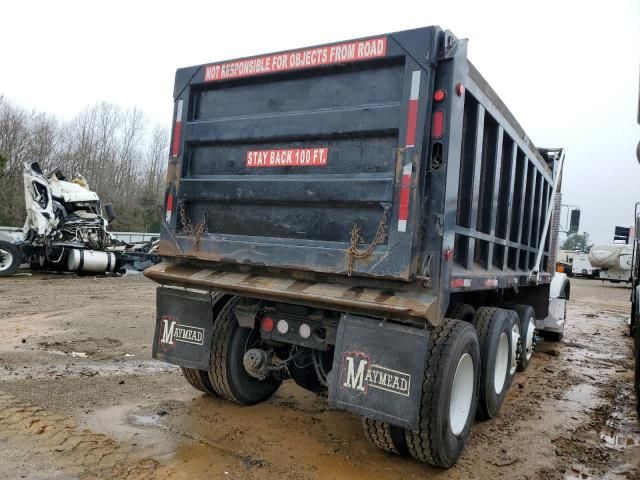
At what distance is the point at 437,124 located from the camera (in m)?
3.24

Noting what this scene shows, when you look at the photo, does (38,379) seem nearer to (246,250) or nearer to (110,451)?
(110,451)

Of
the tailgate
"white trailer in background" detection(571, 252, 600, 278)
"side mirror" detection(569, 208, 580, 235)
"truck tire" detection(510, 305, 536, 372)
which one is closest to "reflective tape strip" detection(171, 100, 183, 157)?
the tailgate

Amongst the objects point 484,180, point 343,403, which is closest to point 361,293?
point 343,403

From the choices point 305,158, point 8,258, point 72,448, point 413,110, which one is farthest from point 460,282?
point 8,258

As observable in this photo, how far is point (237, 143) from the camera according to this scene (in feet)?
13.6

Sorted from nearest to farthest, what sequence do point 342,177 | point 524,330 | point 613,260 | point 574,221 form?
point 342,177 → point 524,330 → point 574,221 → point 613,260

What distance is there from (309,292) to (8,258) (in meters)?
13.1

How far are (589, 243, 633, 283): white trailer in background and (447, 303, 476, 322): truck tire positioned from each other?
946 inches

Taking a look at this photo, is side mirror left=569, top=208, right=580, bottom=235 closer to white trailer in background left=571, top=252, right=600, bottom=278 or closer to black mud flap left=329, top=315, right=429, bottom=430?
black mud flap left=329, top=315, right=429, bottom=430

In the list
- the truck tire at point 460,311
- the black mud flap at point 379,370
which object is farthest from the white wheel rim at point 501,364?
the black mud flap at point 379,370

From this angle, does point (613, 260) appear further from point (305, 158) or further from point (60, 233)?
point (305, 158)

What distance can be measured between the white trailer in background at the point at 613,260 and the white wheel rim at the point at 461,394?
2460cm

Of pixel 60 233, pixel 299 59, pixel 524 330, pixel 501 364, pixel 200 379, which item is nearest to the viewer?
pixel 299 59

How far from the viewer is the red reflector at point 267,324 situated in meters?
4.01
